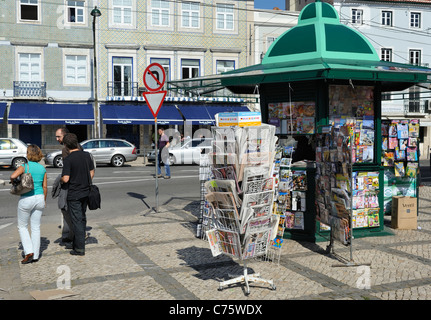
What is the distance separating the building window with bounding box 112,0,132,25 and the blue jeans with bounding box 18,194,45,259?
2541cm

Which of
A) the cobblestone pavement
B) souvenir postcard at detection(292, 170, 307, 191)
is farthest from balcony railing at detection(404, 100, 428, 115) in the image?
souvenir postcard at detection(292, 170, 307, 191)

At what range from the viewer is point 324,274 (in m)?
6.10

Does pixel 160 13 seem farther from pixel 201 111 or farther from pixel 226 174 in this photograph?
pixel 226 174

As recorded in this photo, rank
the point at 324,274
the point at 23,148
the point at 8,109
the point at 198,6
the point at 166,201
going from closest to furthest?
the point at 324,274
the point at 166,201
the point at 23,148
the point at 8,109
the point at 198,6

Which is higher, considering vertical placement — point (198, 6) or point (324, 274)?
point (198, 6)

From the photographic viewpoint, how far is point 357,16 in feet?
117

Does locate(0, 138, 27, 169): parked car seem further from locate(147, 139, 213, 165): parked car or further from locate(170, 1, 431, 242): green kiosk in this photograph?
locate(170, 1, 431, 242): green kiosk

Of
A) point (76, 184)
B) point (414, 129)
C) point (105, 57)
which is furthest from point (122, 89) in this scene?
point (76, 184)

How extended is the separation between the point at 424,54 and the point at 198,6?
1837 centimetres

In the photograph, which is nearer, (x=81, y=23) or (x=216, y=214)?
(x=216, y=214)

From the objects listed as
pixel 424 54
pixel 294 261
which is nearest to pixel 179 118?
pixel 424 54

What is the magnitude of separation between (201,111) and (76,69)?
26.6 feet
